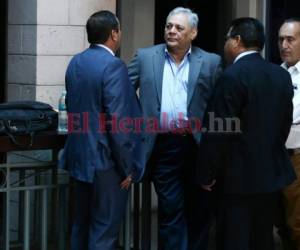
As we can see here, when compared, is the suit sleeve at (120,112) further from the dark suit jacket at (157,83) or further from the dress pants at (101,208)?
the dark suit jacket at (157,83)

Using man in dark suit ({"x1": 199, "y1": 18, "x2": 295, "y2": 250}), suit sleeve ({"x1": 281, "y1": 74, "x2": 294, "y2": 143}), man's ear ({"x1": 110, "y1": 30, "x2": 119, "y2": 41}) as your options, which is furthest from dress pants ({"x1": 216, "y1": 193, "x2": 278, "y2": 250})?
man's ear ({"x1": 110, "y1": 30, "x2": 119, "y2": 41})

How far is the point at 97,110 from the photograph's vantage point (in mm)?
5230

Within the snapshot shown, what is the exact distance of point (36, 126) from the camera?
18.3 feet

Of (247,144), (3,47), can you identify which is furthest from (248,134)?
(3,47)

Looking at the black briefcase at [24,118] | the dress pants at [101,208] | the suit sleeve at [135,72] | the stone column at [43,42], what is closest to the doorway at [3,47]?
the stone column at [43,42]

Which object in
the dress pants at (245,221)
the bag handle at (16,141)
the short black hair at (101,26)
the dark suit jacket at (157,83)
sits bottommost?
the dress pants at (245,221)

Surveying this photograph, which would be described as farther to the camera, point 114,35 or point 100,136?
point 114,35

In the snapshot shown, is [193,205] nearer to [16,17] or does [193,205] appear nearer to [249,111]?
[249,111]

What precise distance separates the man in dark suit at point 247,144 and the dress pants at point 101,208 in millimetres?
609

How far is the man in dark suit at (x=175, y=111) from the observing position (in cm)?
584

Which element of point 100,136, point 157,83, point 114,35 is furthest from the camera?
point 157,83

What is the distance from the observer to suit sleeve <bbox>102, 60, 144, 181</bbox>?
5.18m

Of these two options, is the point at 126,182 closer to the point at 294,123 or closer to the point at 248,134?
the point at 248,134

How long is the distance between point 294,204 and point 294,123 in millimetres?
636
